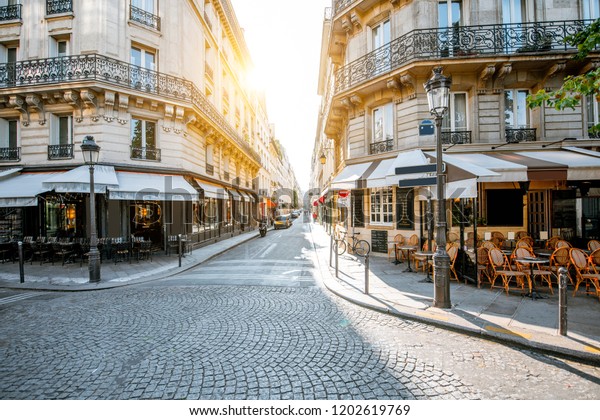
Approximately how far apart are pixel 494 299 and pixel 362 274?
365 cm

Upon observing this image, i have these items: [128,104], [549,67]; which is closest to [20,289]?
[128,104]

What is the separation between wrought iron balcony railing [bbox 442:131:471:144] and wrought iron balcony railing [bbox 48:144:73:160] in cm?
1713

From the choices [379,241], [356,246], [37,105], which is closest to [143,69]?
[37,105]

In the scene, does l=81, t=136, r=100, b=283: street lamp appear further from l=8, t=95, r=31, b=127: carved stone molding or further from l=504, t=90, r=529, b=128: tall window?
l=504, t=90, r=529, b=128: tall window

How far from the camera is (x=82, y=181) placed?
1064 centimetres

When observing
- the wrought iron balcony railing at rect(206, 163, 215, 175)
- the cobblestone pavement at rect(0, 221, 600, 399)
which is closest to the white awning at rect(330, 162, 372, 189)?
the cobblestone pavement at rect(0, 221, 600, 399)

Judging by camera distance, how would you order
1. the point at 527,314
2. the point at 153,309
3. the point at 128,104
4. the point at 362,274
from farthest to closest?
the point at 128,104
the point at 362,274
the point at 153,309
the point at 527,314

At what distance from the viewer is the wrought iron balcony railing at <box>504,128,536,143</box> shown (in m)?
10.7

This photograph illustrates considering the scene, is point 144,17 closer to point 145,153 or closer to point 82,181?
point 145,153

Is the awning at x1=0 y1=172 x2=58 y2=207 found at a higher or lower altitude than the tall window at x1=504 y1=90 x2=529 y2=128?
lower

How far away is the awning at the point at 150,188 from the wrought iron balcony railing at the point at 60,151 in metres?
2.78

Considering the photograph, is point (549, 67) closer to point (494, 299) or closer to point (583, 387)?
point (494, 299)

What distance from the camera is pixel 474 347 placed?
4.10 meters
